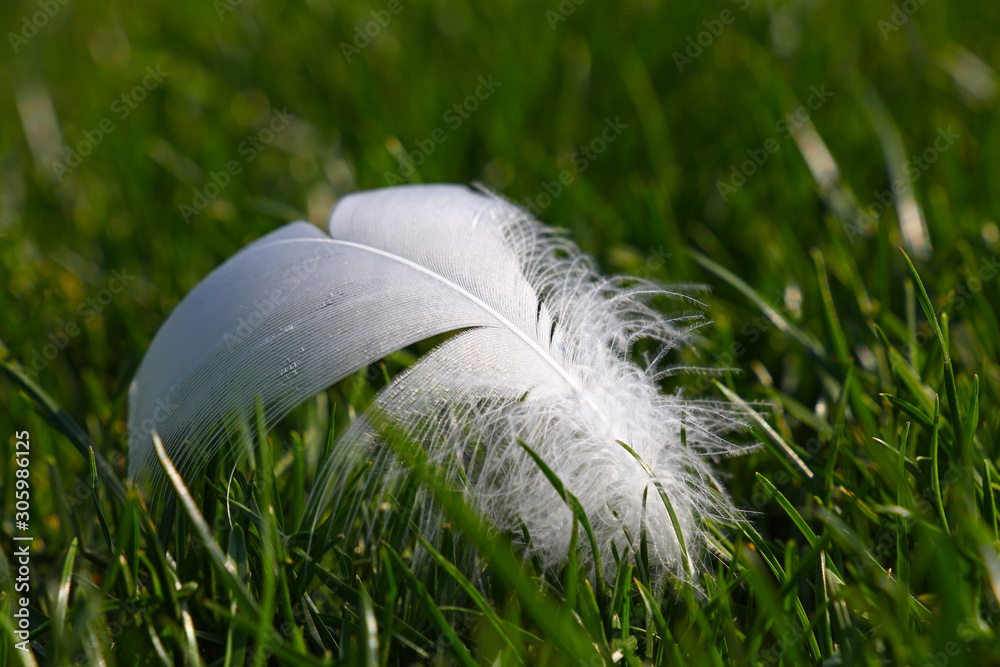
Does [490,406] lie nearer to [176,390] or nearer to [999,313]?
[176,390]

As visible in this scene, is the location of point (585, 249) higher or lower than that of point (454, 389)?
lower

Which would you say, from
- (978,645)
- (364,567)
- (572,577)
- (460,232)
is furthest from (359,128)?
(978,645)

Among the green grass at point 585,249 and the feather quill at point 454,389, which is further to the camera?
the feather quill at point 454,389

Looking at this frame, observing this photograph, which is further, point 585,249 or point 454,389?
point 585,249
